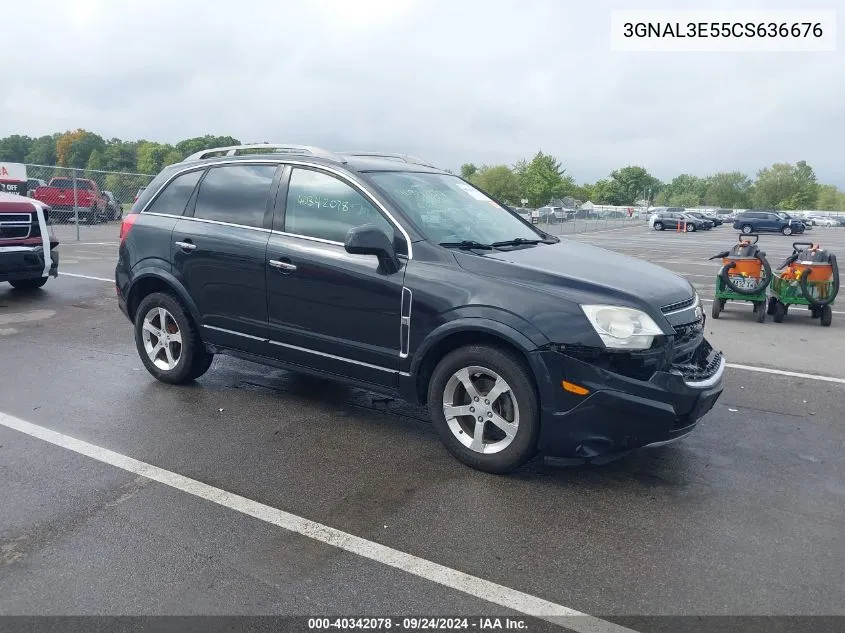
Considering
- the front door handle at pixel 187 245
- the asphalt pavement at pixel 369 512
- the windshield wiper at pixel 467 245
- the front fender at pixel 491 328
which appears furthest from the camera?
the front door handle at pixel 187 245

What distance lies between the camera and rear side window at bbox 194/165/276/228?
17.3 feet

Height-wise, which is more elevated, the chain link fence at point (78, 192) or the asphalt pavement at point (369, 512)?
the chain link fence at point (78, 192)

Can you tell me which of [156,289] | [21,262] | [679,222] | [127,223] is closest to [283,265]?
[156,289]

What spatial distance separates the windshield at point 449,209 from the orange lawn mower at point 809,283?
217 inches

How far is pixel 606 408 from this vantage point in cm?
386

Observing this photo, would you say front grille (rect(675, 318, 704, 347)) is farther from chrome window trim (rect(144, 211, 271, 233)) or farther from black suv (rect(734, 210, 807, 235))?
black suv (rect(734, 210, 807, 235))

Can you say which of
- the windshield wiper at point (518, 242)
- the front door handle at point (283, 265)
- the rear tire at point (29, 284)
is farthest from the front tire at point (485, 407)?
the rear tire at point (29, 284)

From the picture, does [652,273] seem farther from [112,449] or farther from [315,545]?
[112,449]

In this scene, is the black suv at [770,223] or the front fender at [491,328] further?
the black suv at [770,223]

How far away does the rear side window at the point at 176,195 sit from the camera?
579 cm

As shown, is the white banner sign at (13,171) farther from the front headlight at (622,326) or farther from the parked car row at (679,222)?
the parked car row at (679,222)

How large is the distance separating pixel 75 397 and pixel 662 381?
14.1 ft

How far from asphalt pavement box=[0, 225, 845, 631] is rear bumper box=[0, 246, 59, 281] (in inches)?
160

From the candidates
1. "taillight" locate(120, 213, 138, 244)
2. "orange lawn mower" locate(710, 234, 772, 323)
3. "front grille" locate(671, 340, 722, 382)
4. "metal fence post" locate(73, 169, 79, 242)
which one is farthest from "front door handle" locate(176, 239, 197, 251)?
"metal fence post" locate(73, 169, 79, 242)
